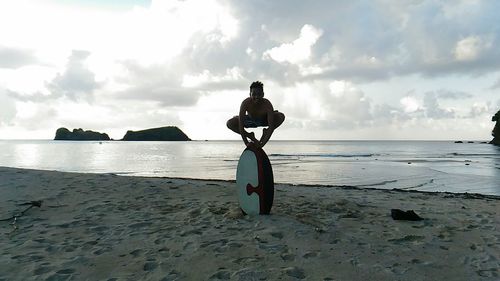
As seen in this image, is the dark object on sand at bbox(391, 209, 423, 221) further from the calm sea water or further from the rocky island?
the rocky island

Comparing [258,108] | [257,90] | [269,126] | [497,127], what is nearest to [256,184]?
[269,126]

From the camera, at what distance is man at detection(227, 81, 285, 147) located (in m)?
6.91

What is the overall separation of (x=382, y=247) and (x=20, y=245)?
499 centimetres

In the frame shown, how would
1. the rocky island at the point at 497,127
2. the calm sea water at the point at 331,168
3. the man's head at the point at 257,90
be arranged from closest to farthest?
1. the man's head at the point at 257,90
2. the calm sea water at the point at 331,168
3. the rocky island at the point at 497,127

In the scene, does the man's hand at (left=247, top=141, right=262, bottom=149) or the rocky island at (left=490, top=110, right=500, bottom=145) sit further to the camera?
the rocky island at (left=490, top=110, right=500, bottom=145)

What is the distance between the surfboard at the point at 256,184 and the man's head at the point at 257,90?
0.96 metres

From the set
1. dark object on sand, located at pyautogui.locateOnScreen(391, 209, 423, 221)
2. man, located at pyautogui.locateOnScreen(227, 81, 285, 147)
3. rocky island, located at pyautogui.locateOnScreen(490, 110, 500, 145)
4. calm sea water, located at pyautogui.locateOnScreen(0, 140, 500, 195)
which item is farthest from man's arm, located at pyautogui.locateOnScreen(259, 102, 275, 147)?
rocky island, located at pyautogui.locateOnScreen(490, 110, 500, 145)

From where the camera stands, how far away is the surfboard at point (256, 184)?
6.70m

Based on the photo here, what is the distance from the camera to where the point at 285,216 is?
22.0ft

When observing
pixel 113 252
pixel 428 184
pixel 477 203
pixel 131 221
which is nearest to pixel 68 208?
pixel 131 221

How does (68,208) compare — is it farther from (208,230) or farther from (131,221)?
(208,230)

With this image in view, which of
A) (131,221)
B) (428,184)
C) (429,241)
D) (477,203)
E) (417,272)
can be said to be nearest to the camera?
(417,272)

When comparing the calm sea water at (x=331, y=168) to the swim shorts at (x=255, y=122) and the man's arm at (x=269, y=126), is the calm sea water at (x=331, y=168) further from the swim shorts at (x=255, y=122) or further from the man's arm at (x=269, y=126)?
the man's arm at (x=269, y=126)

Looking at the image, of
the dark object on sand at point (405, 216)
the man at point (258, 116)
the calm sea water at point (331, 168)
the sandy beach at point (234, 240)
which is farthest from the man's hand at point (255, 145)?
the calm sea water at point (331, 168)
